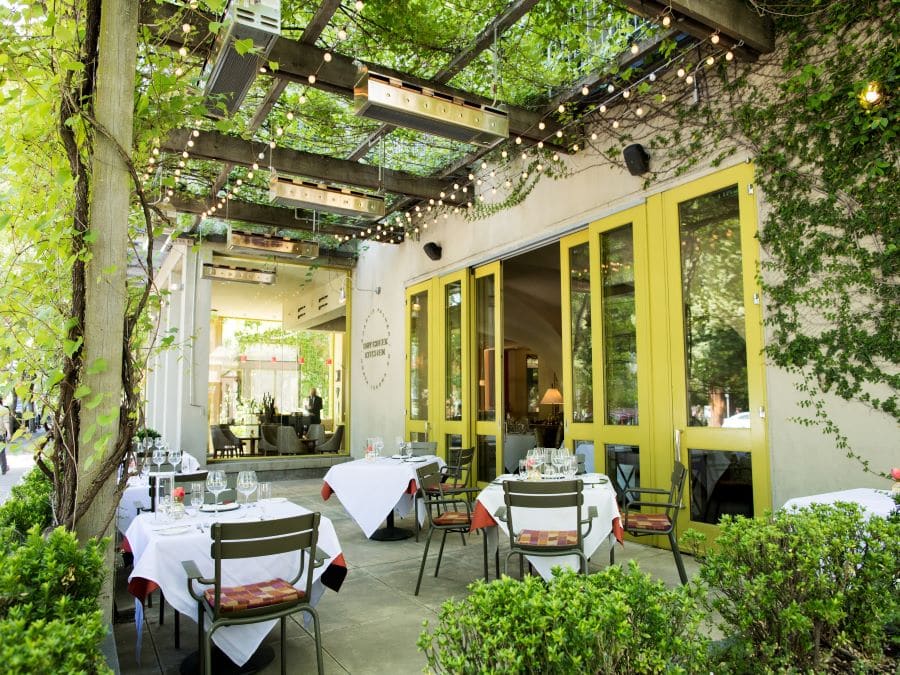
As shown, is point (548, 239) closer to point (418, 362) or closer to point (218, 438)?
point (418, 362)

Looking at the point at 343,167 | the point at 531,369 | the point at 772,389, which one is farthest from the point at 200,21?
the point at 531,369

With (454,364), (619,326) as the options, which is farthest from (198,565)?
(454,364)

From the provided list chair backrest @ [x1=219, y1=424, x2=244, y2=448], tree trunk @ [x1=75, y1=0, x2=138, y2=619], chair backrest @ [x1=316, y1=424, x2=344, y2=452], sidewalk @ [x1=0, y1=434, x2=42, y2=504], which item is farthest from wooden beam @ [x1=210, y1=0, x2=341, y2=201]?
chair backrest @ [x1=219, y1=424, x2=244, y2=448]

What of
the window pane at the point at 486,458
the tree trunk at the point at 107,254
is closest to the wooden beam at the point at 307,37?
the tree trunk at the point at 107,254

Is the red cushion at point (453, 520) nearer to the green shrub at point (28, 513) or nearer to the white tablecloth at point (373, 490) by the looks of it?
the white tablecloth at point (373, 490)

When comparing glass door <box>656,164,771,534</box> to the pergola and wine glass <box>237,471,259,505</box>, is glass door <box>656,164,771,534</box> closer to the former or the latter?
the pergola

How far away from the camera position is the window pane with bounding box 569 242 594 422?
6500 mm

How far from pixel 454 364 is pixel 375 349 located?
2.53m

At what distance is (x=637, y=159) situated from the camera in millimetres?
5750

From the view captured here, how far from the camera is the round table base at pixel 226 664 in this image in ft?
10.3

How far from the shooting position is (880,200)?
13.3 ft

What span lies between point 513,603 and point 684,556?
4.25 meters

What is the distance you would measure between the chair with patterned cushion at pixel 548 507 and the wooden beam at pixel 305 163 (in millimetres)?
4905

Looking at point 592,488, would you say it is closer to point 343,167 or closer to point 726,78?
point 726,78
